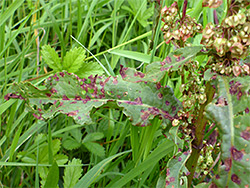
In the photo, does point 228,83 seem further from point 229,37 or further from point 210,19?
point 210,19

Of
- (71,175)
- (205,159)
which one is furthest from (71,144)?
(205,159)

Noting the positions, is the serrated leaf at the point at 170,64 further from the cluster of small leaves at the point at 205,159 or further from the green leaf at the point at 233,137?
the cluster of small leaves at the point at 205,159

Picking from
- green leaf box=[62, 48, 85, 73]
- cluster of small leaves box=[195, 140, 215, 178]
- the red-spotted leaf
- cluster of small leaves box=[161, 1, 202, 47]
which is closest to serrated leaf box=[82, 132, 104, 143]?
green leaf box=[62, 48, 85, 73]

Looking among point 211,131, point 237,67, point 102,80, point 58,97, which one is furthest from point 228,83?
point 58,97

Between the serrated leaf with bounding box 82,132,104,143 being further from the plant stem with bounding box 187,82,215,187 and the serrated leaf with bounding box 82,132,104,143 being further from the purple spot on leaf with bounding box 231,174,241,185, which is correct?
the purple spot on leaf with bounding box 231,174,241,185

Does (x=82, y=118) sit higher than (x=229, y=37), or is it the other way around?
(x=229, y=37)
